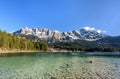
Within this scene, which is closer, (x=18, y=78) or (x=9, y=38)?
(x=18, y=78)

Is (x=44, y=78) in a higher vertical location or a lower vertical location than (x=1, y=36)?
lower

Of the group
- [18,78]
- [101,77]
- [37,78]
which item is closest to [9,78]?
[18,78]

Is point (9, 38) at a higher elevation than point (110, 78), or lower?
higher

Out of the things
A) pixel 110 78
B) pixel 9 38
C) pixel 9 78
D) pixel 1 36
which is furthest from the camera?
pixel 9 38

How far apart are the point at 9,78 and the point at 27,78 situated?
126 inches

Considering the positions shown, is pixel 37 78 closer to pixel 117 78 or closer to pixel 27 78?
pixel 27 78

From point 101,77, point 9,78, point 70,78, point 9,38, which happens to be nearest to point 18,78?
point 9,78

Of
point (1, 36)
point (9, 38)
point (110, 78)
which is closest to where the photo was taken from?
point (110, 78)

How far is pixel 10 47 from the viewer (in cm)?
19675

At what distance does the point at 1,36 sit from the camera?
17762 centimetres

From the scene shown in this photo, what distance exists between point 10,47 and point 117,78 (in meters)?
164

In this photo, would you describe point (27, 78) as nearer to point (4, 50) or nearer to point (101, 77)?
point (101, 77)

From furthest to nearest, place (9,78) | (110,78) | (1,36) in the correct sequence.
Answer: (1,36), (110,78), (9,78)

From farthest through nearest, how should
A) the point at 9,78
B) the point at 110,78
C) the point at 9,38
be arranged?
the point at 9,38 < the point at 110,78 < the point at 9,78
